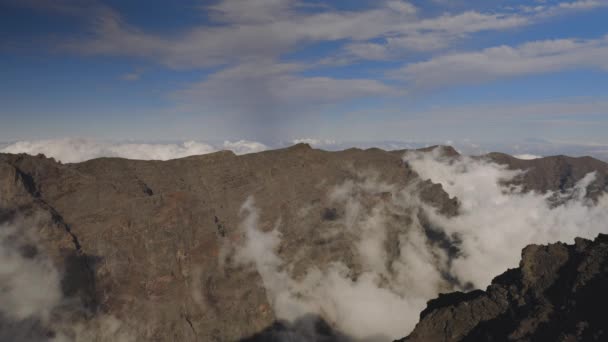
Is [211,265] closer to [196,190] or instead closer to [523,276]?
[196,190]

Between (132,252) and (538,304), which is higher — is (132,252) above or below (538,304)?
below

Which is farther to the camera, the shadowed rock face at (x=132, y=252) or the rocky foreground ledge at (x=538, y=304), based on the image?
the shadowed rock face at (x=132, y=252)

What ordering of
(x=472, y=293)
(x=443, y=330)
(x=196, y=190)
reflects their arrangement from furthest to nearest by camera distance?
(x=196, y=190) → (x=472, y=293) → (x=443, y=330)

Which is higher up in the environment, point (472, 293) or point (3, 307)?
point (472, 293)

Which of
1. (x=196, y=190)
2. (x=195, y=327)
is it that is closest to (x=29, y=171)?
(x=196, y=190)

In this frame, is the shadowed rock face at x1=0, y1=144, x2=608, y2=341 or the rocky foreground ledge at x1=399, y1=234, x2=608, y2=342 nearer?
the rocky foreground ledge at x1=399, y1=234, x2=608, y2=342

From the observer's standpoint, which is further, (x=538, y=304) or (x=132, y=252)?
(x=132, y=252)

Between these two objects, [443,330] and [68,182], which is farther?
[68,182]

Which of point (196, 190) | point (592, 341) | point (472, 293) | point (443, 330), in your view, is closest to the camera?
point (592, 341)
